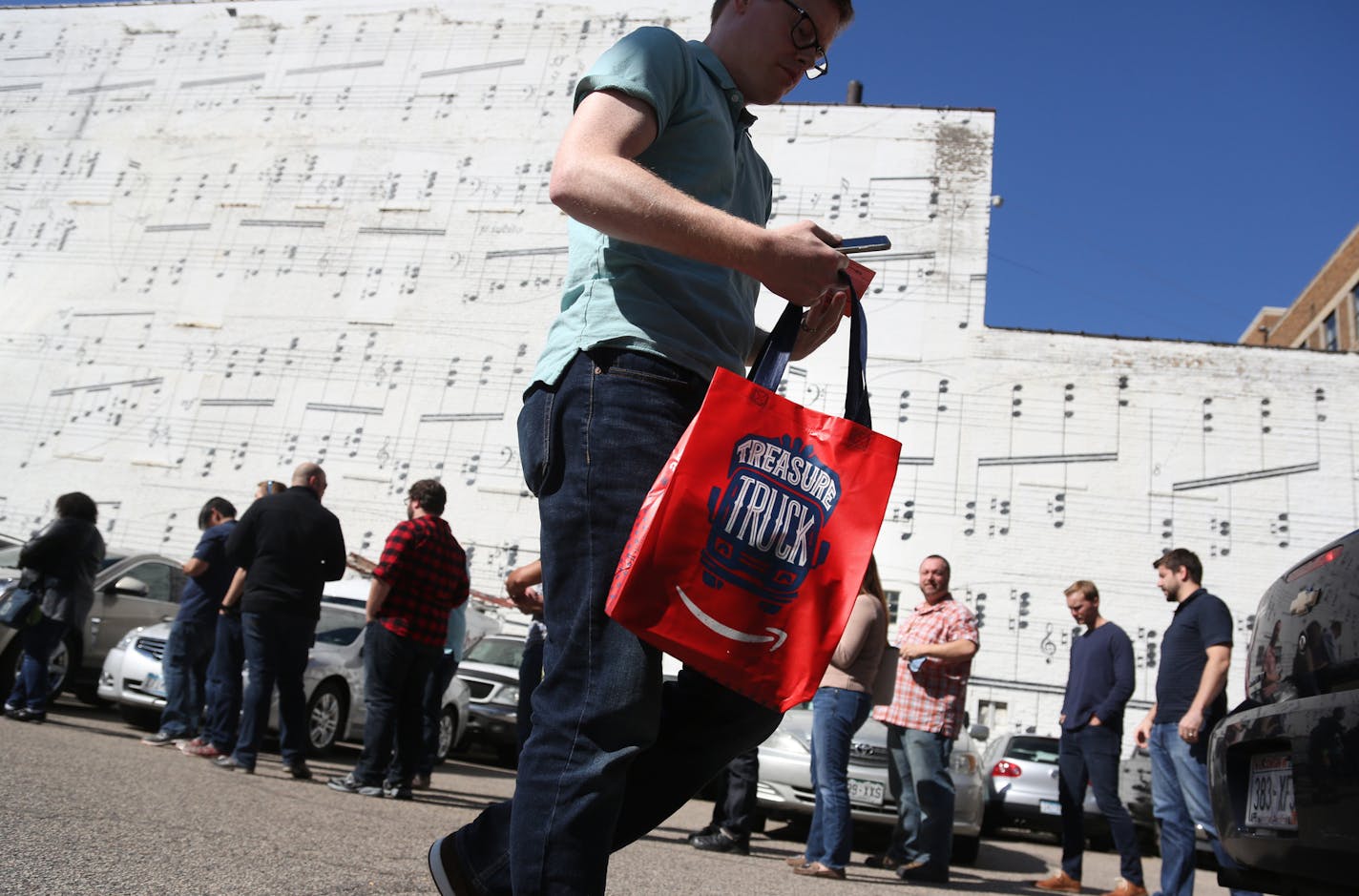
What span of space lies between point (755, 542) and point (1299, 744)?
1.84 meters

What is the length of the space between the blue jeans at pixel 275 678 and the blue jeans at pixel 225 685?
156 millimetres

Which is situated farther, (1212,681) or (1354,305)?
(1354,305)

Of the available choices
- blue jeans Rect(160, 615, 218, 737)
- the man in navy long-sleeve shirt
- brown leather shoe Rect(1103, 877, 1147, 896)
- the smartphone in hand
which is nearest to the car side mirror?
blue jeans Rect(160, 615, 218, 737)

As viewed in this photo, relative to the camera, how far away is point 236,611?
299 inches

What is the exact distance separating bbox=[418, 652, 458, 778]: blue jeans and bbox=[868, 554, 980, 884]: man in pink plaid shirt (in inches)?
128

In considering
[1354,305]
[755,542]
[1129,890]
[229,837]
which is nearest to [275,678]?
[229,837]

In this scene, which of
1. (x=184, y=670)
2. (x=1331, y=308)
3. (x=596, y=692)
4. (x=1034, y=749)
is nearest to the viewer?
(x=596, y=692)

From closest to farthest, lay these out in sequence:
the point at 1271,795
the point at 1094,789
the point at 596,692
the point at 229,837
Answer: the point at 596,692
the point at 1271,795
the point at 229,837
the point at 1094,789

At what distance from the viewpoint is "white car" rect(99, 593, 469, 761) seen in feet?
30.5

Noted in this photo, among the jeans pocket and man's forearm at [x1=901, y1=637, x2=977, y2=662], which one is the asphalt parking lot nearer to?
man's forearm at [x1=901, y1=637, x2=977, y2=662]

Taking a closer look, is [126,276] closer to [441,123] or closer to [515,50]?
[441,123]

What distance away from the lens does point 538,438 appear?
1899mm

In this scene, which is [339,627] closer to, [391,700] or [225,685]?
[225,685]

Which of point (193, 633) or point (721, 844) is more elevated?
point (193, 633)
